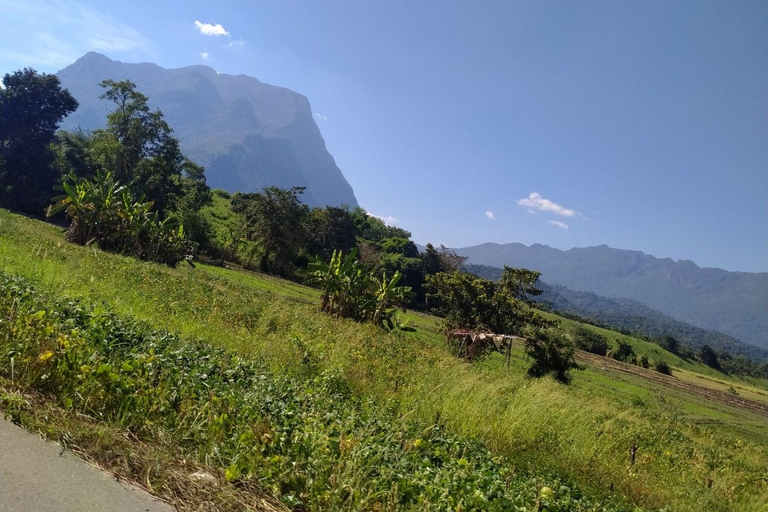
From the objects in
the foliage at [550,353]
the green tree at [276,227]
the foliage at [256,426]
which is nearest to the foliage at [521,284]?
the foliage at [550,353]

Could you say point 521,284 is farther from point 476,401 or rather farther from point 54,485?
point 54,485

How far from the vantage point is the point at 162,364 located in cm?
436

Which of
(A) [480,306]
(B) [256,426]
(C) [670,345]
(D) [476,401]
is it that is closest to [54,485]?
(B) [256,426]

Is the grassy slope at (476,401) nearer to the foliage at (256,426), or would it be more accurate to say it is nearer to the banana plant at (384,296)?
the foliage at (256,426)

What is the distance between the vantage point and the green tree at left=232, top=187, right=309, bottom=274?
1967 inches

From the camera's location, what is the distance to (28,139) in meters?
43.2

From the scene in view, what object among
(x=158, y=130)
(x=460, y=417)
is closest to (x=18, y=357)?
(x=460, y=417)

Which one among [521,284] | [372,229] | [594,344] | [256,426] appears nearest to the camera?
[256,426]

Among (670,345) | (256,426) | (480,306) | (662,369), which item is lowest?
(662,369)

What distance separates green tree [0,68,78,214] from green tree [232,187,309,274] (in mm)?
17754

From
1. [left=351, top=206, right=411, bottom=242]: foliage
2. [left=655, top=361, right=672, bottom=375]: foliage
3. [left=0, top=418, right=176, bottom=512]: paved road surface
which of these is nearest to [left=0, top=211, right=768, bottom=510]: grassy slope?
[left=0, top=418, right=176, bottom=512]: paved road surface

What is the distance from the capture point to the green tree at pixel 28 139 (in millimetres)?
A: 41781

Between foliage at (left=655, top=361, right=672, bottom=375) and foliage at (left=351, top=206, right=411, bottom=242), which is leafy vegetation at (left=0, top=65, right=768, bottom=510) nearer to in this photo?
foliage at (left=655, top=361, right=672, bottom=375)

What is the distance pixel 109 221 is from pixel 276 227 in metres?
26.2
